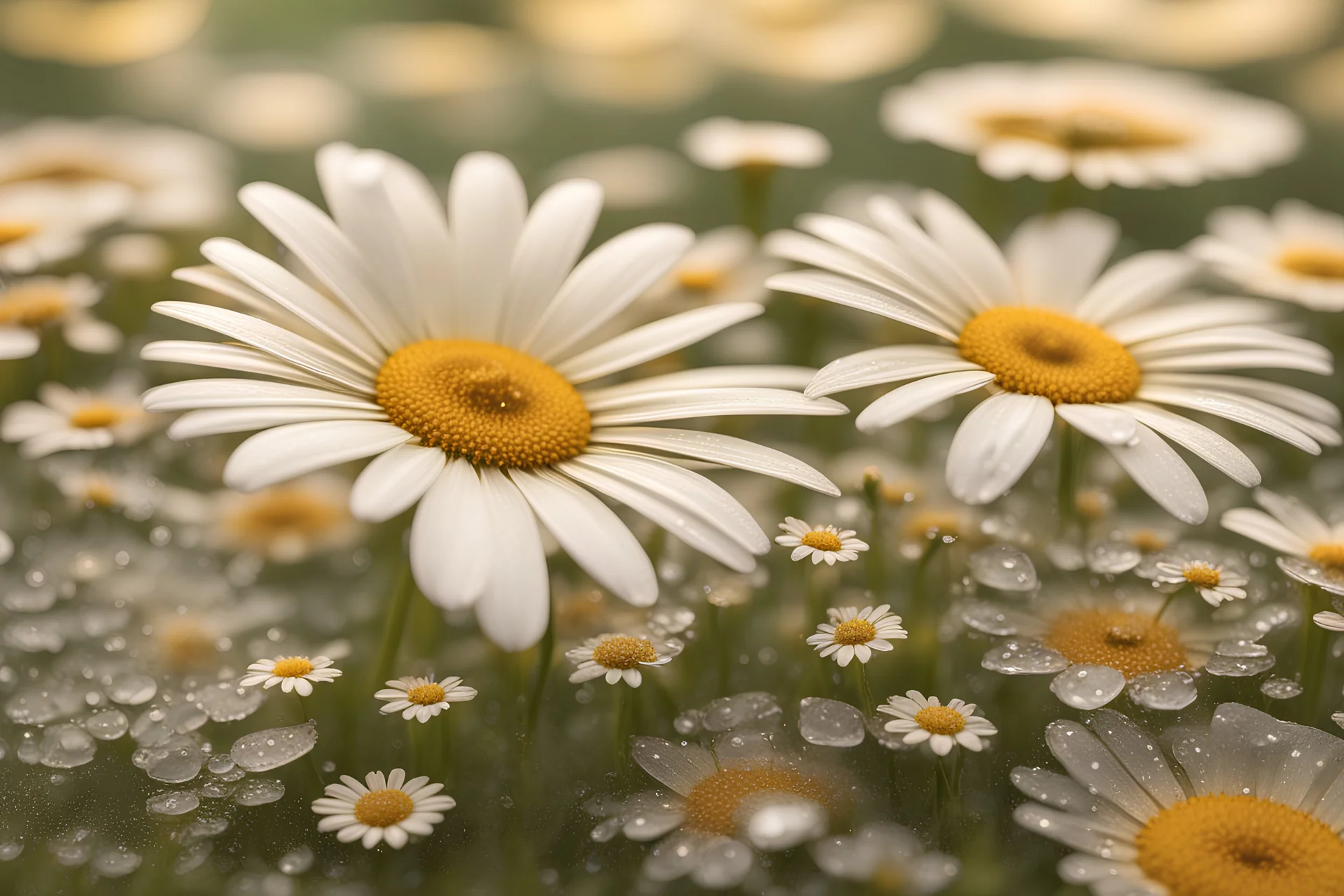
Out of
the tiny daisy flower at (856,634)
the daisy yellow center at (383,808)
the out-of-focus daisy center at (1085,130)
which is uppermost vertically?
the out-of-focus daisy center at (1085,130)

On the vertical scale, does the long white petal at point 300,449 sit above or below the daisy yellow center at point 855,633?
→ above

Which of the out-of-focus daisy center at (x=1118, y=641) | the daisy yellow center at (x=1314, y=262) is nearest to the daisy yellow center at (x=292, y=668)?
the out-of-focus daisy center at (x=1118, y=641)

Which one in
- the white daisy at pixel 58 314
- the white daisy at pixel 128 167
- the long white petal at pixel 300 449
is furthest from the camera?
the white daisy at pixel 128 167

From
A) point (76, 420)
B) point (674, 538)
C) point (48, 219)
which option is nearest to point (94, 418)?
point (76, 420)

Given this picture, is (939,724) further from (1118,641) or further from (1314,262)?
(1314,262)

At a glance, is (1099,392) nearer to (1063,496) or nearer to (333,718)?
(1063,496)

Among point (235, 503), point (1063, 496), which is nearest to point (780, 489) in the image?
point (1063, 496)

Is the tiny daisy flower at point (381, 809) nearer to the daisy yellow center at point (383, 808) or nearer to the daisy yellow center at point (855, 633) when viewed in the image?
the daisy yellow center at point (383, 808)
